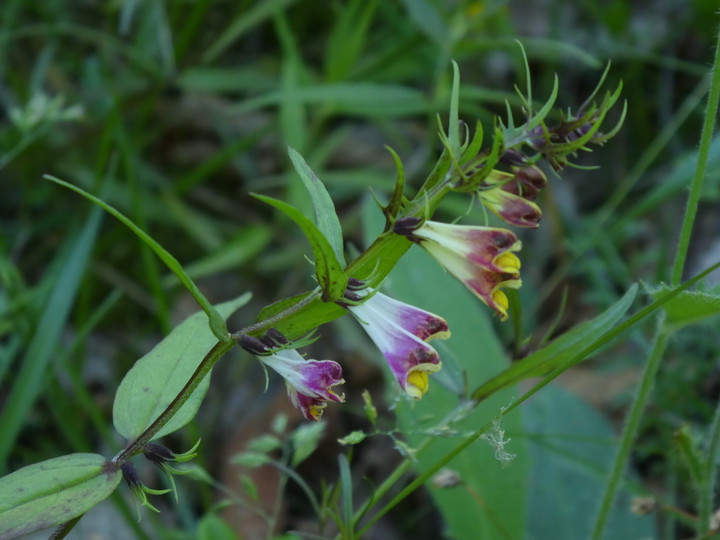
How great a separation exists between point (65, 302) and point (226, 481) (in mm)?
906

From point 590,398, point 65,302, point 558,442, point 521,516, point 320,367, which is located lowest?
point 590,398

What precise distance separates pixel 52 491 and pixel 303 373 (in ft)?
1.07

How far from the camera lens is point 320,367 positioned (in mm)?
884

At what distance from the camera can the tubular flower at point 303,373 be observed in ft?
2.86

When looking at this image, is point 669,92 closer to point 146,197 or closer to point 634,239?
point 634,239

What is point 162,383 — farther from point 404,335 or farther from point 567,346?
point 567,346

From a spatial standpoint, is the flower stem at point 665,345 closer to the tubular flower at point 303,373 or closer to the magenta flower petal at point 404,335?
the magenta flower petal at point 404,335

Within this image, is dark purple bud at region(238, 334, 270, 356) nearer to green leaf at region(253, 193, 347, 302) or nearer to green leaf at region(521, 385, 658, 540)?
green leaf at region(253, 193, 347, 302)

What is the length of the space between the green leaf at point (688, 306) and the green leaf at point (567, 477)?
797 mm

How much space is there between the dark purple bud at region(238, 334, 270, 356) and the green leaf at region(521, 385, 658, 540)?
1.14m

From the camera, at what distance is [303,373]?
35.1 inches

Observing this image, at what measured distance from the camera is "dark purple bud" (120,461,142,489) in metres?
0.92

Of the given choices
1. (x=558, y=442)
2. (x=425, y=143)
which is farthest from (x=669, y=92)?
(x=558, y=442)

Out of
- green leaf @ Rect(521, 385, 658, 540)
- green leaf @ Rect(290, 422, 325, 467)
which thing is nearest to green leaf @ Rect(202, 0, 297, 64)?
green leaf @ Rect(521, 385, 658, 540)
